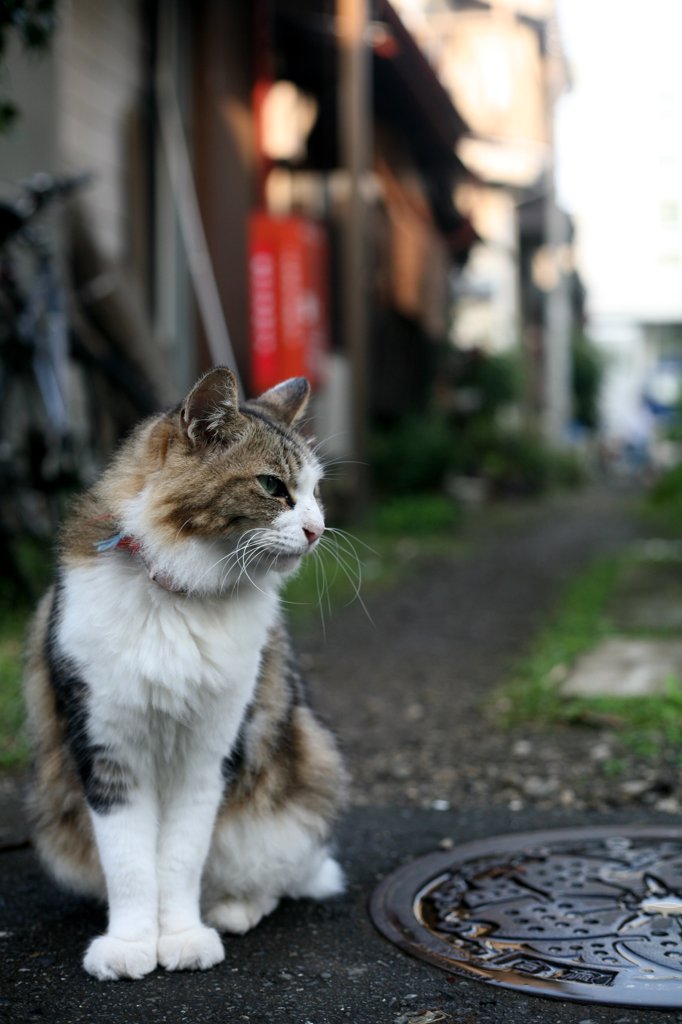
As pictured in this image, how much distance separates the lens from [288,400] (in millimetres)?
2703

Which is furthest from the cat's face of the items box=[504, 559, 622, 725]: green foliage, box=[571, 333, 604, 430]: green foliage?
box=[571, 333, 604, 430]: green foliage

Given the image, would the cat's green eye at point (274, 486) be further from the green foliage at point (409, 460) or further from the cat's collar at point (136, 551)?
the green foliage at point (409, 460)

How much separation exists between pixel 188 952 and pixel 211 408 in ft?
3.75

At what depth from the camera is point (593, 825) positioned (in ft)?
11.2

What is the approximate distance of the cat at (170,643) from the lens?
2346 millimetres

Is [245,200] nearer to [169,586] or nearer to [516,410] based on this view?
[169,586]

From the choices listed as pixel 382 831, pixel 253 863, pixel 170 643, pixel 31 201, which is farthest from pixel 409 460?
pixel 170 643

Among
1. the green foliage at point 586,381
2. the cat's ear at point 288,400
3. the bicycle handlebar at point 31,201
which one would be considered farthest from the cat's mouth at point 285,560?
the green foliage at point 586,381

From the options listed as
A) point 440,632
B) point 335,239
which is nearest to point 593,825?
point 440,632

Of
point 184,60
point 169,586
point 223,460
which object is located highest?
point 184,60

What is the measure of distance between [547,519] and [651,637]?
7.25 m

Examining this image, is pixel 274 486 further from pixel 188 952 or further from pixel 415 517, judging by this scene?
pixel 415 517

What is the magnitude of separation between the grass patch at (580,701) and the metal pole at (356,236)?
4387 millimetres

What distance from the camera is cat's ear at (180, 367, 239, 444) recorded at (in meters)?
2.32
